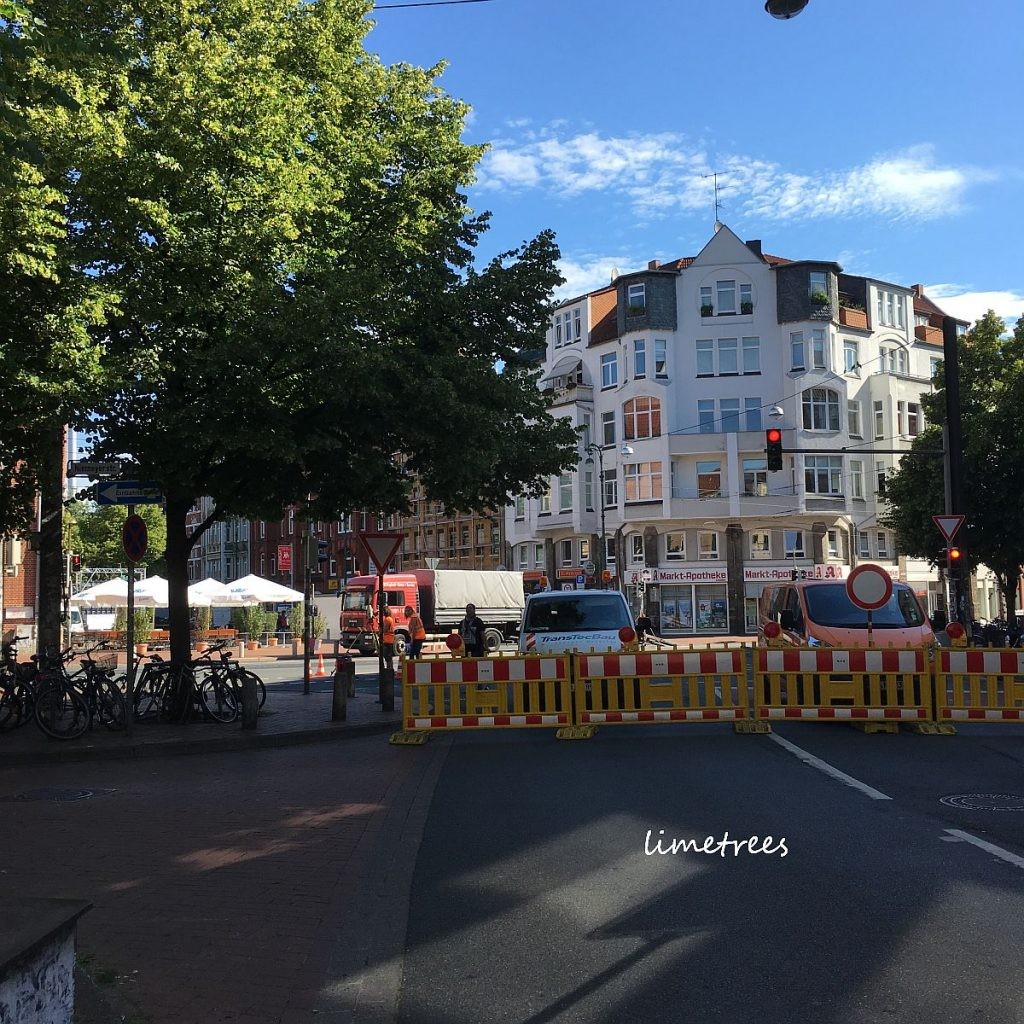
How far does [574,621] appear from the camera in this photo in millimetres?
17484

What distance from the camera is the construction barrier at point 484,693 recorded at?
13.7 m

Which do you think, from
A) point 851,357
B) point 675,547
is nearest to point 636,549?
point 675,547

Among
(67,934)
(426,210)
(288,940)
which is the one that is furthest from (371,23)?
(67,934)

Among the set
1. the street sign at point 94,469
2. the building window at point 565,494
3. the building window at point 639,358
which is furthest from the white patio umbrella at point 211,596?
the building window at point 639,358

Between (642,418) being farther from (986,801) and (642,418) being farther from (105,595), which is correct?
(986,801)

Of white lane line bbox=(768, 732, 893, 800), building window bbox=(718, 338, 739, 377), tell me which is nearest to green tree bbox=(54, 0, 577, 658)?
white lane line bbox=(768, 732, 893, 800)

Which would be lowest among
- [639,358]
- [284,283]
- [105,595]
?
[105,595]

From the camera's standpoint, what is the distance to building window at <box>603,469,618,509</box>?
55312mm

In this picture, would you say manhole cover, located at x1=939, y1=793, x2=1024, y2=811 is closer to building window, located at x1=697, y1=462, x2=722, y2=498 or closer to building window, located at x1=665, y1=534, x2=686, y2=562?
building window, located at x1=697, y1=462, x2=722, y2=498

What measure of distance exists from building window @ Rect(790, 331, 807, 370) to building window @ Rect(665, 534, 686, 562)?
9.94 m

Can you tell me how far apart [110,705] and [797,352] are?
44.7 meters

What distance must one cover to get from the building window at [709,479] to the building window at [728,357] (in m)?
4.65

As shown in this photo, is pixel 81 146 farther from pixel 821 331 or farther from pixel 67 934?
pixel 821 331

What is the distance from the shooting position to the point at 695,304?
5488 centimetres
